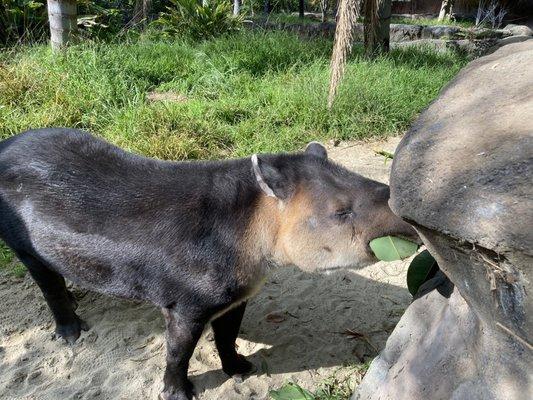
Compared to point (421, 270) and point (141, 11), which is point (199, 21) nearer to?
point (141, 11)

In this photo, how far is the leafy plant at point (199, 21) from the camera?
12.4m

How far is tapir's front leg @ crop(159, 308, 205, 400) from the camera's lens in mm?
3188

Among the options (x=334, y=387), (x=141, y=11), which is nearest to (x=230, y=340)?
(x=334, y=387)

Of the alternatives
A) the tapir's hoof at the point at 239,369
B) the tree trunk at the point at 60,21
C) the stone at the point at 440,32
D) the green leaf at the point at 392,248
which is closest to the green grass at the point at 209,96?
the tree trunk at the point at 60,21

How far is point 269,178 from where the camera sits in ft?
9.97

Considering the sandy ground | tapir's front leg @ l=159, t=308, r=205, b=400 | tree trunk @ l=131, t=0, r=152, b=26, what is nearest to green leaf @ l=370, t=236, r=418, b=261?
the sandy ground

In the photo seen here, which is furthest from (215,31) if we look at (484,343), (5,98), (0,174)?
(484,343)

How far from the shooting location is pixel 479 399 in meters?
2.27

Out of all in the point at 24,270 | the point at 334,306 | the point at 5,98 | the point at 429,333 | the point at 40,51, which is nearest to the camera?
the point at 429,333

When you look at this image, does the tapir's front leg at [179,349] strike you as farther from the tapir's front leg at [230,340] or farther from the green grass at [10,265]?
the green grass at [10,265]

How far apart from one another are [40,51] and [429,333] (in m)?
8.74

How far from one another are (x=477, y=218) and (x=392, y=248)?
1091 millimetres

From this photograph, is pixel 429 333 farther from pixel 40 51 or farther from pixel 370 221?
pixel 40 51

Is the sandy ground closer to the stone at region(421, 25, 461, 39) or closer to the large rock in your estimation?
the large rock
